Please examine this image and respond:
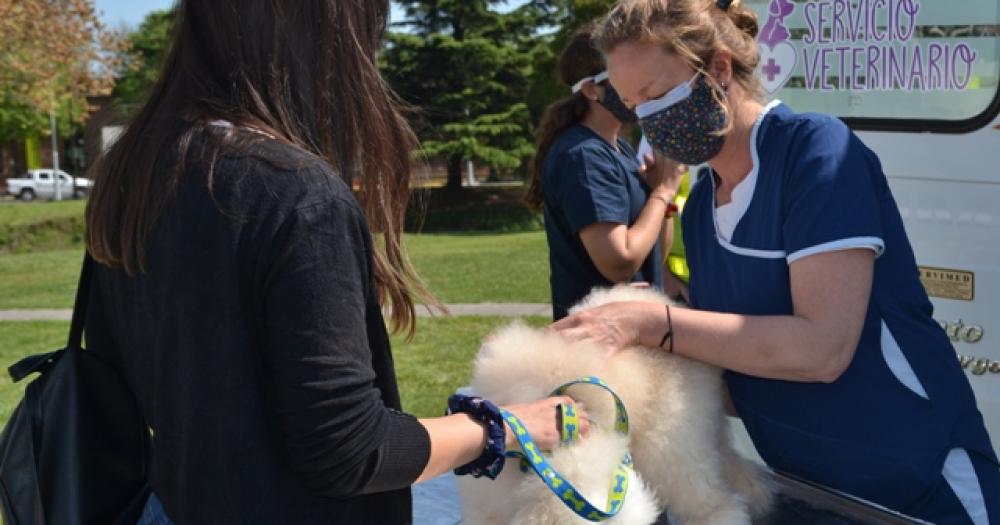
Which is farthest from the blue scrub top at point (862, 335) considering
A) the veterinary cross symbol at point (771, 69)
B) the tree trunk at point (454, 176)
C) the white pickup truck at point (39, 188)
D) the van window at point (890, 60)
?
the white pickup truck at point (39, 188)

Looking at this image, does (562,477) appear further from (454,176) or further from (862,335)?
(454,176)

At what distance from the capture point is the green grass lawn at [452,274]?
39.9 ft

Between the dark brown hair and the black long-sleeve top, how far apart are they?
0.06 meters

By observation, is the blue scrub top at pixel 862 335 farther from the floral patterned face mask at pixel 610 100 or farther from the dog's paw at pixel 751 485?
the floral patterned face mask at pixel 610 100

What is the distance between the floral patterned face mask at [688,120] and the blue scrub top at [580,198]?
1.26 m

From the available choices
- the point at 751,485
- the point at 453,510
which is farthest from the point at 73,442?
the point at 751,485

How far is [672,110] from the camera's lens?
1.97 meters

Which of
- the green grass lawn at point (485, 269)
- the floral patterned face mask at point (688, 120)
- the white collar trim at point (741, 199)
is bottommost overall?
the green grass lawn at point (485, 269)

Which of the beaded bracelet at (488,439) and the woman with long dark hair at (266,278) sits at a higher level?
the woman with long dark hair at (266,278)

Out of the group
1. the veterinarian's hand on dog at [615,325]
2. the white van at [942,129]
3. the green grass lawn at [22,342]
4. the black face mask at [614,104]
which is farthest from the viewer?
the green grass lawn at [22,342]

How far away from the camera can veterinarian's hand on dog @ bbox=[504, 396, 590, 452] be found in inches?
61.2

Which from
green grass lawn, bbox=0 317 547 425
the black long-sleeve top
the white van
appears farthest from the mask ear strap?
green grass lawn, bbox=0 317 547 425

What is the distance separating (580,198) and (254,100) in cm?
204

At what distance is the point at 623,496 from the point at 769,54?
2.66 m
